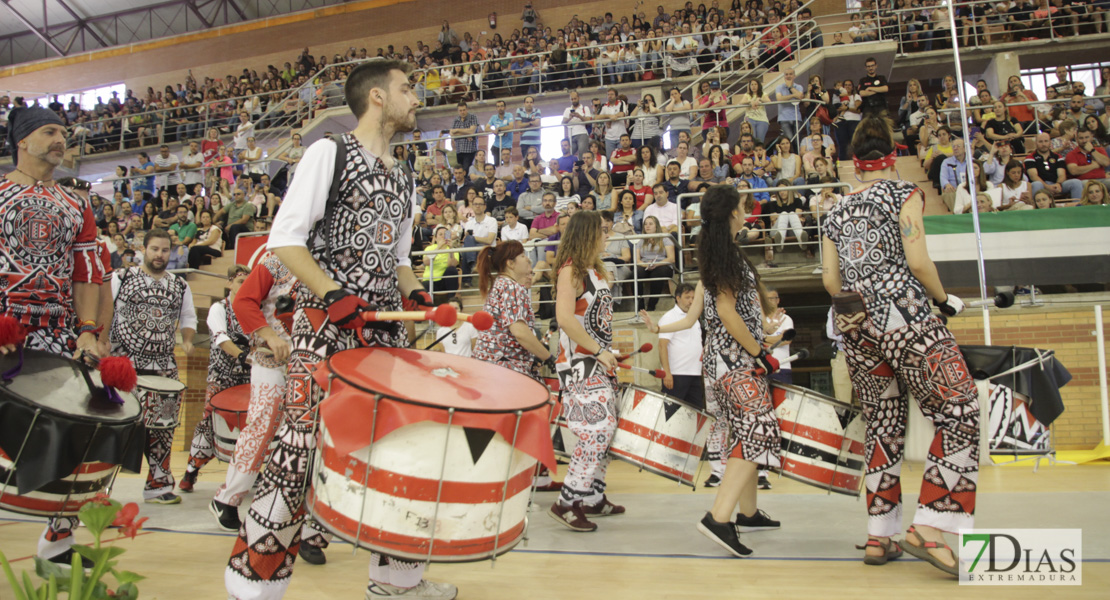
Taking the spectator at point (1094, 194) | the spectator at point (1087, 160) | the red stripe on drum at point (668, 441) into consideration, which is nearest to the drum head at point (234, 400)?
the red stripe on drum at point (668, 441)

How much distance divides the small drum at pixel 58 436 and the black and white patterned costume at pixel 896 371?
3.09 metres

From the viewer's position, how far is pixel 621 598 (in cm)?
303

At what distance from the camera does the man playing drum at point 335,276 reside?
231 centimetres

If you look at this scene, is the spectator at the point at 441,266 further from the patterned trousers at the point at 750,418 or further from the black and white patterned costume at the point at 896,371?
the black and white patterned costume at the point at 896,371

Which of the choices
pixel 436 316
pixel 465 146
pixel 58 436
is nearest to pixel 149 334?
pixel 58 436

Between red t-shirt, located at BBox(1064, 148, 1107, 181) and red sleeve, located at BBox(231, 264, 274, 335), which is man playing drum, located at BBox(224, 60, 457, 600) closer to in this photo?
red sleeve, located at BBox(231, 264, 274, 335)

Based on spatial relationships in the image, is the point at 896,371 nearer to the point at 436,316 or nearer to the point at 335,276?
the point at 436,316

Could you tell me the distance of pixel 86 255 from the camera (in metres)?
3.43

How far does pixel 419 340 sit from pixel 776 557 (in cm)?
768

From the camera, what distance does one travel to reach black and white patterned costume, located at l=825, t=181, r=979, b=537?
3193 millimetres

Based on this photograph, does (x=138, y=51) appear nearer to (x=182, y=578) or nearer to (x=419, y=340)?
(x=419, y=340)

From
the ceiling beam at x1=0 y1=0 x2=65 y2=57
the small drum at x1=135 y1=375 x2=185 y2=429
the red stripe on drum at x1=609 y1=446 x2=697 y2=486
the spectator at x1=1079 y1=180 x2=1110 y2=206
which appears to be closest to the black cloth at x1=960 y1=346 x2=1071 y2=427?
the red stripe on drum at x1=609 y1=446 x2=697 y2=486

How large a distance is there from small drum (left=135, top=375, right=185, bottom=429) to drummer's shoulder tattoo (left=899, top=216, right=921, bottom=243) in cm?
434

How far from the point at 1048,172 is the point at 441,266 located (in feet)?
27.7
